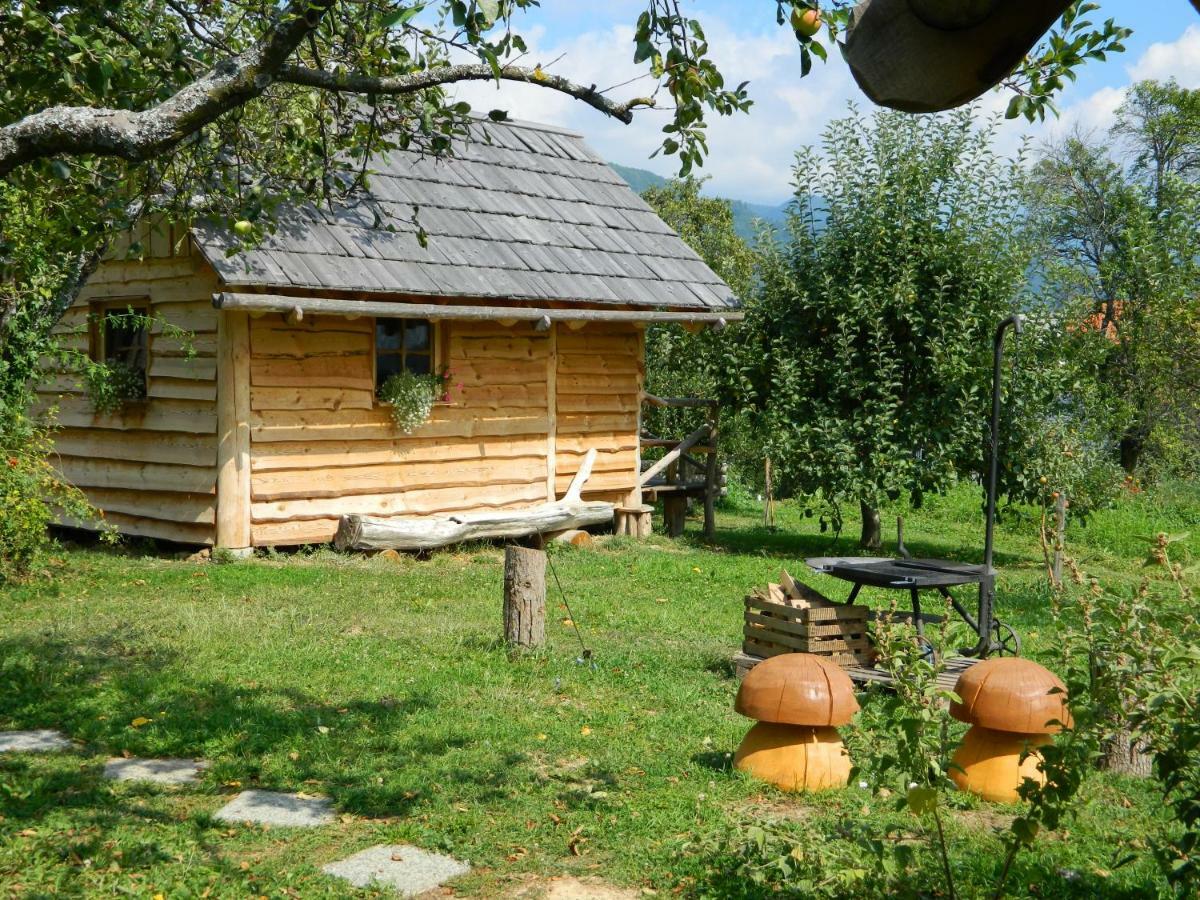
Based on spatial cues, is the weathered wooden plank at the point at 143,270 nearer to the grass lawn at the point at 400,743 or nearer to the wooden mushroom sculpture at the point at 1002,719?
the grass lawn at the point at 400,743

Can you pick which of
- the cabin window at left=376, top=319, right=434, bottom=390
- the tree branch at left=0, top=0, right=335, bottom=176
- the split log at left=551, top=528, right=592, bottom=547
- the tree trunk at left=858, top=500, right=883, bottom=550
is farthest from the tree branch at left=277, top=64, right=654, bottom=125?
the tree trunk at left=858, top=500, right=883, bottom=550

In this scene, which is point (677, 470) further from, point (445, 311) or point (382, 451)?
point (445, 311)

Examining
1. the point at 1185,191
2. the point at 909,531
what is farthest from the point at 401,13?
the point at 1185,191

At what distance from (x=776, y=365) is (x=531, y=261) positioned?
3350 millimetres

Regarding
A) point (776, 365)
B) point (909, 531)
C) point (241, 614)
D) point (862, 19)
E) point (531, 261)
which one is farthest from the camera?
point (909, 531)

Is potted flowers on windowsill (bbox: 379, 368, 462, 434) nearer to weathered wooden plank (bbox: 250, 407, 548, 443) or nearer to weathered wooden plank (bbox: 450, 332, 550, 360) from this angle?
weathered wooden plank (bbox: 250, 407, 548, 443)

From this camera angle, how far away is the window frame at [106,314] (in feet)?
39.2

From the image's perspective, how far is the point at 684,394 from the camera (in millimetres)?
19031

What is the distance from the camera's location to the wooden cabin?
11133mm

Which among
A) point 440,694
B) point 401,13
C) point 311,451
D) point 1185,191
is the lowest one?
point 440,694

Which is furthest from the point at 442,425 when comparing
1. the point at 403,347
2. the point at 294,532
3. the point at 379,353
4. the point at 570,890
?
the point at 570,890

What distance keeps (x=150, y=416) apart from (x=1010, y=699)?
30.4 ft

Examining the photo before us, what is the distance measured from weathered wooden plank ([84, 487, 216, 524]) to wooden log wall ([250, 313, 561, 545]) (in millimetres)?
482

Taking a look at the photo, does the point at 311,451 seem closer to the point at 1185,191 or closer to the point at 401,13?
the point at 401,13
